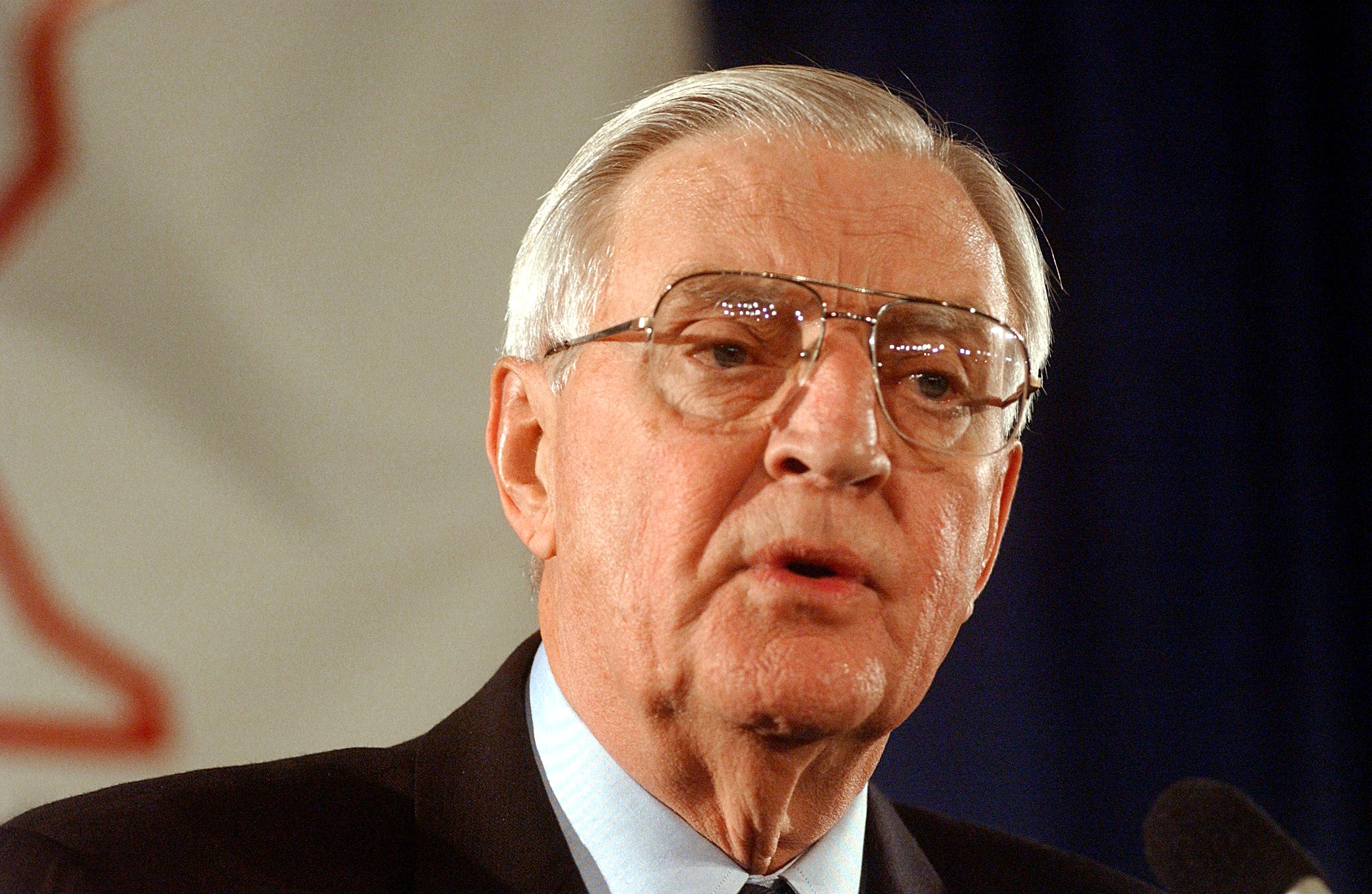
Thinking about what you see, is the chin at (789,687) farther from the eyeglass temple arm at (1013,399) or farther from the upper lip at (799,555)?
the eyeglass temple arm at (1013,399)

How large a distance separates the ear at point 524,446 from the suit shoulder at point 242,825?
1.11 ft

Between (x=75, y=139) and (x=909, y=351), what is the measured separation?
5.00 ft

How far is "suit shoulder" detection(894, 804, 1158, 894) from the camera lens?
1.95 m

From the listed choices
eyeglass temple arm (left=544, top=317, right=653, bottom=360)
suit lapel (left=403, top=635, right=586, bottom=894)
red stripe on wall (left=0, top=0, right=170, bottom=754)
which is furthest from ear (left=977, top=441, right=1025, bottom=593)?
red stripe on wall (left=0, top=0, right=170, bottom=754)

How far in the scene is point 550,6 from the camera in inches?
103

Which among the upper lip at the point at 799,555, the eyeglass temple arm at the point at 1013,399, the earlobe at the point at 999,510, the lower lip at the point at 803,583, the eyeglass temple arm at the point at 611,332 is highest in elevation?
the eyeglass temple arm at the point at 611,332

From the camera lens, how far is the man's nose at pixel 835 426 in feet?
4.63

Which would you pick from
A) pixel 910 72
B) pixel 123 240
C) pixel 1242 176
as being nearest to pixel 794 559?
pixel 123 240

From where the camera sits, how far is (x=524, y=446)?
66.7 inches

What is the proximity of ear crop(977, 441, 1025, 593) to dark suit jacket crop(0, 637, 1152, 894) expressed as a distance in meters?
0.43

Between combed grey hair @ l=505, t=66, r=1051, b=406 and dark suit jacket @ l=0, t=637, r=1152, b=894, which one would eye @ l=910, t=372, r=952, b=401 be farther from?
dark suit jacket @ l=0, t=637, r=1152, b=894

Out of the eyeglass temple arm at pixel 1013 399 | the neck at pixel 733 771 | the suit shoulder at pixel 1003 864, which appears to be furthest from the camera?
the suit shoulder at pixel 1003 864

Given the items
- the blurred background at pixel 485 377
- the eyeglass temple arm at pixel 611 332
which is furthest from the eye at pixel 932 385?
the blurred background at pixel 485 377

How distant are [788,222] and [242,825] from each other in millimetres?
948
